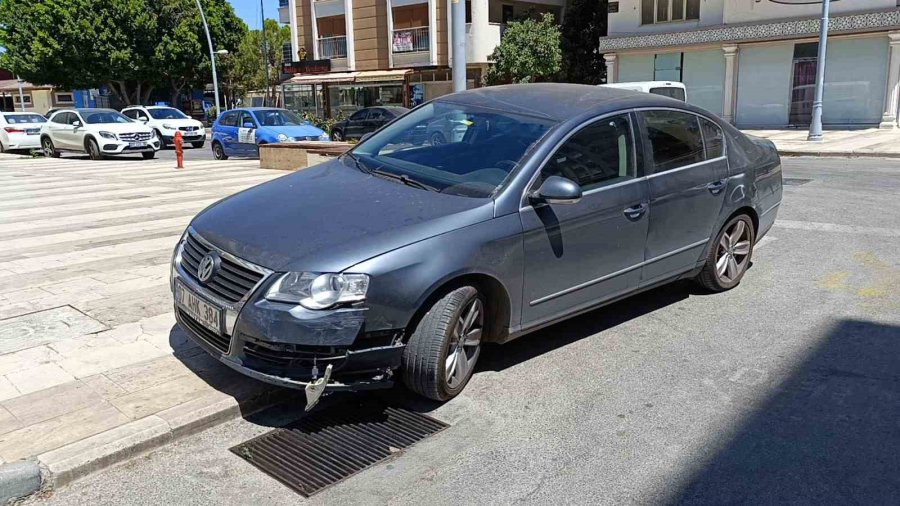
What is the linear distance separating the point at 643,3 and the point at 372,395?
29.8 meters

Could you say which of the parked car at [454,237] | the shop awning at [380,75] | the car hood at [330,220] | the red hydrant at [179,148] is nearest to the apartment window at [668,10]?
the shop awning at [380,75]

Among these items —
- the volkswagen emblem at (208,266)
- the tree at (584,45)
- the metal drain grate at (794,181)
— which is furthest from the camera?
the tree at (584,45)

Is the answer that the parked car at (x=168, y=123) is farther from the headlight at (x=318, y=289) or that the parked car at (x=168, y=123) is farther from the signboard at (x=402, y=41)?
the headlight at (x=318, y=289)

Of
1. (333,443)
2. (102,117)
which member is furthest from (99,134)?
(333,443)

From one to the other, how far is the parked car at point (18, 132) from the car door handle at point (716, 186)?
2516 centimetres

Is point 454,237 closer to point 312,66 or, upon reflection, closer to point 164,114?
point 164,114

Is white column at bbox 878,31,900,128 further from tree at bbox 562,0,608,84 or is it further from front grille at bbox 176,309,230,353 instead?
front grille at bbox 176,309,230,353

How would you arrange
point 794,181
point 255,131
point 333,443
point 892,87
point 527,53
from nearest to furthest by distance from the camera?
point 333,443, point 794,181, point 255,131, point 892,87, point 527,53

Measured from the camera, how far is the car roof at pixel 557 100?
503cm

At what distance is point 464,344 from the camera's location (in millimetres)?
4316

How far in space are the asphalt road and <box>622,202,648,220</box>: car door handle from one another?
2.98 ft

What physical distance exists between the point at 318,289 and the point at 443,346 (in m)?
0.77

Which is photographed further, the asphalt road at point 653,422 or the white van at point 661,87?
the white van at point 661,87

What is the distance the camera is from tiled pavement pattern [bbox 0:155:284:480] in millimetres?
3967
